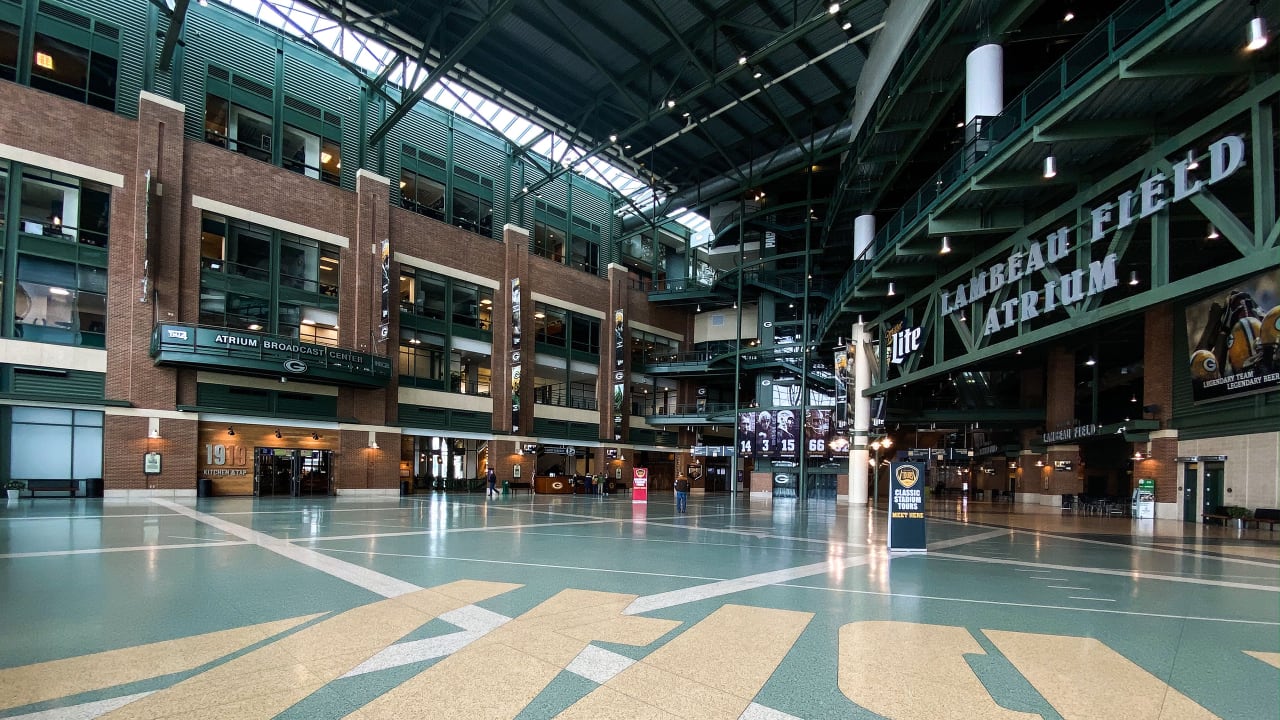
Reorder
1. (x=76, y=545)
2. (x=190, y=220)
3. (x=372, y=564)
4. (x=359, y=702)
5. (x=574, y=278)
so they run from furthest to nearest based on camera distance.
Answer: (x=574, y=278) < (x=190, y=220) < (x=76, y=545) < (x=372, y=564) < (x=359, y=702)

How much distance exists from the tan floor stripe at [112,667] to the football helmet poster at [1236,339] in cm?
2394

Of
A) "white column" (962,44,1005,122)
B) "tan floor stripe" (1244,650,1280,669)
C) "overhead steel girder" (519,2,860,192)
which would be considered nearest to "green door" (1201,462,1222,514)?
"white column" (962,44,1005,122)

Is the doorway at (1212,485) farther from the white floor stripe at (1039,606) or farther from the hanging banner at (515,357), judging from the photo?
the hanging banner at (515,357)

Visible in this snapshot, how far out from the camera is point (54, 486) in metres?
25.1

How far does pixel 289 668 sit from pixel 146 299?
27803mm

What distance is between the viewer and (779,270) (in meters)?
48.7

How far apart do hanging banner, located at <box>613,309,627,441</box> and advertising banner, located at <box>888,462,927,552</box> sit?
114ft

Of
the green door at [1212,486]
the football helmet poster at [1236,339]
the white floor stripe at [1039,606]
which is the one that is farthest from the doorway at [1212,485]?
the white floor stripe at [1039,606]

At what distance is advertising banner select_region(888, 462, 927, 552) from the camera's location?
13766 millimetres

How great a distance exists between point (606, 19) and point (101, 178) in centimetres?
2157

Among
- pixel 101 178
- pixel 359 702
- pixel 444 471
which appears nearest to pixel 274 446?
pixel 444 471

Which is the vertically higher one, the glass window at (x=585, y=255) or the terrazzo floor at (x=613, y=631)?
the glass window at (x=585, y=255)

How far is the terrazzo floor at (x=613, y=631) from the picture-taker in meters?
4.71

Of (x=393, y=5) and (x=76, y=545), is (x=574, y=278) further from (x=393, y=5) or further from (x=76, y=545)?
(x=76, y=545)
